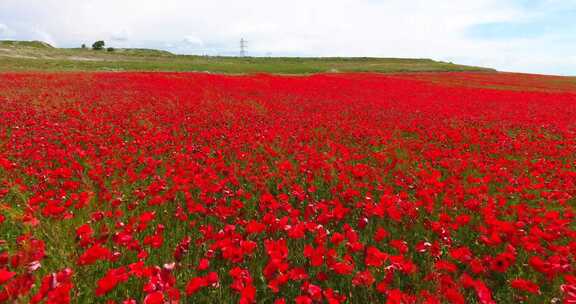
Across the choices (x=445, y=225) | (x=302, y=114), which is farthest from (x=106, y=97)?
(x=445, y=225)

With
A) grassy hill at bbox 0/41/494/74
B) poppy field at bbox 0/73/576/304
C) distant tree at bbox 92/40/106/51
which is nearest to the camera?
poppy field at bbox 0/73/576/304

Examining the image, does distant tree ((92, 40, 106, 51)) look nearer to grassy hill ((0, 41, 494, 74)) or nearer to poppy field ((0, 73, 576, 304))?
grassy hill ((0, 41, 494, 74))

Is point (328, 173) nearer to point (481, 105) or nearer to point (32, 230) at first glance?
point (32, 230)

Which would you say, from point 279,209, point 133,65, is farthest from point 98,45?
point 279,209

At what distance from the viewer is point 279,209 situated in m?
3.87

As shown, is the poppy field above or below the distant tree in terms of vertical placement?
below

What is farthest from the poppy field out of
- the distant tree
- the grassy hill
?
the distant tree

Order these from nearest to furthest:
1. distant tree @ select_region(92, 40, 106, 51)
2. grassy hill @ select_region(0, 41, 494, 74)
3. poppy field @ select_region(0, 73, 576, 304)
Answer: poppy field @ select_region(0, 73, 576, 304) → grassy hill @ select_region(0, 41, 494, 74) → distant tree @ select_region(92, 40, 106, 51)

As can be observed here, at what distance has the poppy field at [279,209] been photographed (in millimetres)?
2367

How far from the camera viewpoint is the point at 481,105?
14875 millimetres

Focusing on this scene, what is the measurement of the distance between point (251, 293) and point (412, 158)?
4919 mm

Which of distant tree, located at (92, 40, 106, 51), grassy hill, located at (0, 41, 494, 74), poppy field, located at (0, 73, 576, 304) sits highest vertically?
distant tree, located at (92, 40, 106, 51)

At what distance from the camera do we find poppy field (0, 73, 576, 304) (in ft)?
7.77

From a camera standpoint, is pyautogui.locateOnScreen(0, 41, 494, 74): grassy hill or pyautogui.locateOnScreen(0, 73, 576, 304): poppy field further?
pyautogui.locateOnScreen(0, 41, 494, 74): grassy hill
